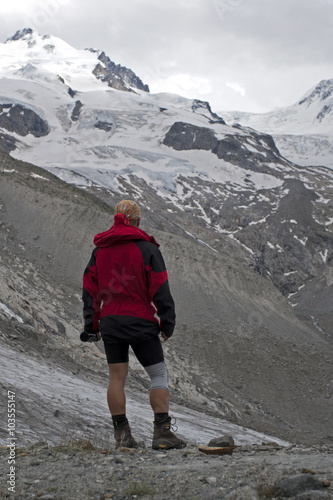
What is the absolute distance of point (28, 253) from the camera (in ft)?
114

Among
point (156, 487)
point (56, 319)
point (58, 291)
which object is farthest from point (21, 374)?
point (58, 291)

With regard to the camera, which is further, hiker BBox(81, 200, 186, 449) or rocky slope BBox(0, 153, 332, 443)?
rocky slope BBox(0, 153, 332, 443)

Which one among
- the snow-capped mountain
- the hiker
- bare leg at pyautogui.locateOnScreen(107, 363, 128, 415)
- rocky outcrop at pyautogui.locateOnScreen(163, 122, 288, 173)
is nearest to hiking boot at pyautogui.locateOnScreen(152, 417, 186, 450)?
the hiker

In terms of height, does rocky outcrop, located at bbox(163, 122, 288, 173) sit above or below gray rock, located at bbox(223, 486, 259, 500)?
above

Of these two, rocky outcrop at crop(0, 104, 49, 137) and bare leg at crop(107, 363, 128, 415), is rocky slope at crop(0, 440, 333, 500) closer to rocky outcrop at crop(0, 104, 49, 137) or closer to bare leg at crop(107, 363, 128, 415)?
bare leg at crop(107, 363, 128, 415)

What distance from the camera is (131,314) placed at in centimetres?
596

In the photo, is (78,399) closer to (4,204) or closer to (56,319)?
(56,319)

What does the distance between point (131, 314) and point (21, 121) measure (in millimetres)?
196935

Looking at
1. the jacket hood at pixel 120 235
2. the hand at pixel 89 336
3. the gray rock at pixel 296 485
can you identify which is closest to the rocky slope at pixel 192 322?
the hand at pixel 89 336

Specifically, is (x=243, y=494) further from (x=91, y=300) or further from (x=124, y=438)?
(x=91, y=300)

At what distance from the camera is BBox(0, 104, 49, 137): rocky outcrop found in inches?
7451

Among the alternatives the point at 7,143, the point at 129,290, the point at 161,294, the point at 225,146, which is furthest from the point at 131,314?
the point at 225,146

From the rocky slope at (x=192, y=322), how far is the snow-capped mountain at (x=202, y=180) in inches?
2199

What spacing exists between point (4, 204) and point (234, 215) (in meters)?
104
